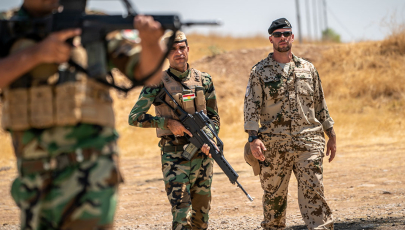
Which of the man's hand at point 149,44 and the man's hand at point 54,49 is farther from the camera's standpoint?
the man's hand at point 149,44

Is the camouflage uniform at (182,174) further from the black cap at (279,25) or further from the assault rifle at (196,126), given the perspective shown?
the black cap at (279,25)

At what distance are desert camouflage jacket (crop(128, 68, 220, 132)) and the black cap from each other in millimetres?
994

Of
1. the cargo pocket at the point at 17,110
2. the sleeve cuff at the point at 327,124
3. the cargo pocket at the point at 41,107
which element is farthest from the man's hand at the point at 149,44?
the sleeve cuff at the point at 327,124

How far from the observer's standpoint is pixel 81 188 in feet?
8.29

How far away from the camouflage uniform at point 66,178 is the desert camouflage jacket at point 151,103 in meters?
2.60

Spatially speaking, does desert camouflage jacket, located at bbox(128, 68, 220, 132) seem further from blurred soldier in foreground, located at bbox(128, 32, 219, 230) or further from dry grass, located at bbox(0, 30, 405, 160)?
dry grass, located at bbox(0, 30, 405, 160)

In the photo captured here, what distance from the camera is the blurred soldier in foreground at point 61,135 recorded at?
2512 mm

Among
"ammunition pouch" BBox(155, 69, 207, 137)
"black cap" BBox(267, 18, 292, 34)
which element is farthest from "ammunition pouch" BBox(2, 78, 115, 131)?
"black cap" BBox(267, 18, 292, 34)

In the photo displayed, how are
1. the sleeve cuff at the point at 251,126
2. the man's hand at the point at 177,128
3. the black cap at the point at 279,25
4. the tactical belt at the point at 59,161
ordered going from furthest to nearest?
the black cap at the point at 279,25
the sleeve cuff at the point at 251,126
the man's hand at the point at 177,128
the tactical belt at the point at 59,161

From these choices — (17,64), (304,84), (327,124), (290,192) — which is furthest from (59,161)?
(290,192)

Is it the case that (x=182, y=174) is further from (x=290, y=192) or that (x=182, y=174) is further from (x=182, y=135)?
(x=290, y=192)

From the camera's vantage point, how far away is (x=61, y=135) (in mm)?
2559

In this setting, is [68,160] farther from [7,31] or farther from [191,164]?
[191,164]

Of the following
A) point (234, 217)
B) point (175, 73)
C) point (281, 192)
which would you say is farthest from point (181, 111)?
point (234, 217)
